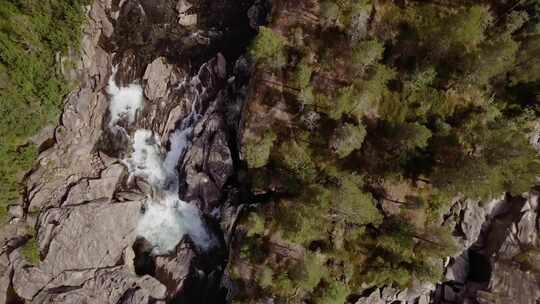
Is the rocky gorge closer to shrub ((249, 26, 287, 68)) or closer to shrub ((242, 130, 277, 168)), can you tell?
shrub ((242, 130, 277, 168))

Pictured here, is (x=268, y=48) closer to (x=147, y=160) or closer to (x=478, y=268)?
(x=147, y=160)

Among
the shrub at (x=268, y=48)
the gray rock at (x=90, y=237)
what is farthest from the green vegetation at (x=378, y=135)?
the gray rock at (x=90, y=237)

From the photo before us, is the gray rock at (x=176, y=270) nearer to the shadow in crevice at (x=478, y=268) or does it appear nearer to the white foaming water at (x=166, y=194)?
the white foaming water at (x=166, y=194)

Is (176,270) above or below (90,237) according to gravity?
below

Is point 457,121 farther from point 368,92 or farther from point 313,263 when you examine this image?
point 313,263

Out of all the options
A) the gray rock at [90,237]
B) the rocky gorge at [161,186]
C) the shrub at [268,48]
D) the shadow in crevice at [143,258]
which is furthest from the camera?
the shadow in crevice at [143,258]

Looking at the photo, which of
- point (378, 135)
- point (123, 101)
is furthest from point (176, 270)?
point (378, 135)

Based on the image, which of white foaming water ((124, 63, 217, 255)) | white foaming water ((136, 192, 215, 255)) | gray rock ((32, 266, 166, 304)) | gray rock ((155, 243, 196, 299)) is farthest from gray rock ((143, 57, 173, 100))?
gray rock ((32, 266, 166, 304))
